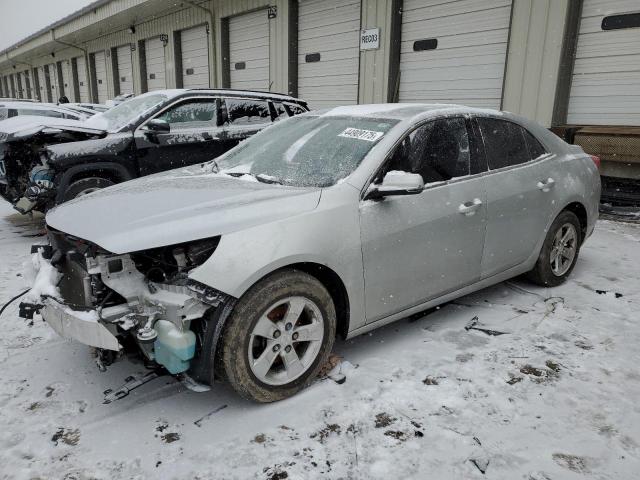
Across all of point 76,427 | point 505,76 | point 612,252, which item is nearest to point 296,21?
point 505,76

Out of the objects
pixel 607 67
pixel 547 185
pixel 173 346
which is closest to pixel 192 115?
pixel 547 185

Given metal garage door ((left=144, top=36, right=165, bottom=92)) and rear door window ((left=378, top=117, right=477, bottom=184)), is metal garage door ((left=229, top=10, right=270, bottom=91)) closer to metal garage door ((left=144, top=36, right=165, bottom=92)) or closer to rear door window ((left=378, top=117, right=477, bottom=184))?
metal garage door ((left=144, top=36, right=165, bottom=92))

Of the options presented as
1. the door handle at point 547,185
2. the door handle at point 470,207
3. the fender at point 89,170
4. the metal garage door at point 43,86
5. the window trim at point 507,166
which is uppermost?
the metal garage door at point 43,86

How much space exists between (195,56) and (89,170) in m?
12.4

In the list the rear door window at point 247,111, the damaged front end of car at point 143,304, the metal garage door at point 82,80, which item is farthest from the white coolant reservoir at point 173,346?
the metal garage door at point 82,80

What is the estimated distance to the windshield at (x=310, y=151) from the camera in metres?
2.97

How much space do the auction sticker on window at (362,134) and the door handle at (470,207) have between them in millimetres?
748

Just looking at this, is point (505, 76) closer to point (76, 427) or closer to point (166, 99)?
point (166, 99)

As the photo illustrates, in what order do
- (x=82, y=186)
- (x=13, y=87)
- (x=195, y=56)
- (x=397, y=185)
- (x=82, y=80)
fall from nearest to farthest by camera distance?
(x=397, y=185) → (x=82, y=186) → (x=195, y=56) → (x=82, y=80) → (x=13, y=87)

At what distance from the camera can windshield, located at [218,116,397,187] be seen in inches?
117

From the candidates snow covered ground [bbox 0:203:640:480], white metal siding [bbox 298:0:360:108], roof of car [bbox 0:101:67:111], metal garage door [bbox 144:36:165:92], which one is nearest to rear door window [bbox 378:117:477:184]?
snow covered ground [bbox 0:203:640:480]

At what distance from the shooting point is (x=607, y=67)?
25.4 feet

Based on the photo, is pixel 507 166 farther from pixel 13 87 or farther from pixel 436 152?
pixel 13 87

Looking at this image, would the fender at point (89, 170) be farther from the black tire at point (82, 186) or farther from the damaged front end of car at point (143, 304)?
the damaged front end of car at point (143, 304)
